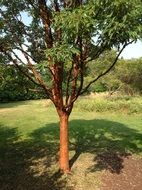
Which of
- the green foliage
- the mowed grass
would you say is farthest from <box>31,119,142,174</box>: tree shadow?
the green foliage

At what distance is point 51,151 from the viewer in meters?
12.4

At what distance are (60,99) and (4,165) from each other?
278cm

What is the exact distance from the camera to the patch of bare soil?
9.67 m

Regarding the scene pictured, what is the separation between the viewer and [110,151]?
12.4 metres

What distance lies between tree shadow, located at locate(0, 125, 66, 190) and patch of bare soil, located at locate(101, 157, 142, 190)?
1135 mm

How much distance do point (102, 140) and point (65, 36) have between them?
777cm

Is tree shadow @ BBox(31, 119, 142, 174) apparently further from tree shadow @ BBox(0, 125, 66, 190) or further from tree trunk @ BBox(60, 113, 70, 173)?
tree shadow @ BBox(0, 125, 66, 190)

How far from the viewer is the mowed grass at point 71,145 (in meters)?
9.97

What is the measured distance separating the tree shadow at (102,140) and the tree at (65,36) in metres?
1.45

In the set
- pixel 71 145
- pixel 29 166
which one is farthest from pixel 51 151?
pixel 29 166

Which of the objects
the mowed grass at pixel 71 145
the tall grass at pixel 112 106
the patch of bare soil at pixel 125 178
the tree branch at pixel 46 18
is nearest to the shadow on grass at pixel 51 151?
the mowed grass at pixel 71 145

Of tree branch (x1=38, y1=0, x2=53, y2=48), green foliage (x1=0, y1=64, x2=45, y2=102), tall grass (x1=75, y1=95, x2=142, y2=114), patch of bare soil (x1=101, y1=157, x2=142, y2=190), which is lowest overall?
patch of bare soil (x1=101, y1=157, x2=142, y2=190)

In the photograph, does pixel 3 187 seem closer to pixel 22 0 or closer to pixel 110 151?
pixel 110 151

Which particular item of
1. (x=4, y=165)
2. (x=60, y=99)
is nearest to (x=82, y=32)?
(x=60, y=99)
